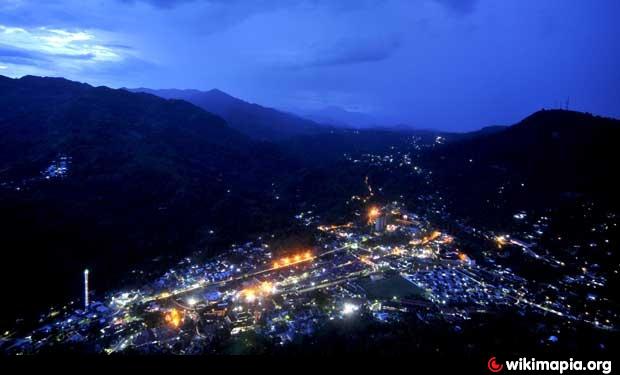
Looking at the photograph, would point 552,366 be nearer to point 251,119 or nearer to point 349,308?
point 349,308

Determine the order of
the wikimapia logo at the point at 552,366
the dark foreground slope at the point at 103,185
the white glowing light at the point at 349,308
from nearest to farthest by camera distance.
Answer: the wikimapia logo at the point at 552,366
the white glowing light at the point at 349,308
the dark foreground slope at the point at 103,185

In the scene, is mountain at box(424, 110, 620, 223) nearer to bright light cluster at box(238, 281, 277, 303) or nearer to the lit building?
the lit building

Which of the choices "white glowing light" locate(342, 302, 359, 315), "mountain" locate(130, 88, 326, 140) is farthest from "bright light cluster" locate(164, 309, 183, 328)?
"mountain" locate(130, 88, 326, 140)

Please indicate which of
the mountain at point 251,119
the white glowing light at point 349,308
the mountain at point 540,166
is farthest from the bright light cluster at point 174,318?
the mountain at point 251,119

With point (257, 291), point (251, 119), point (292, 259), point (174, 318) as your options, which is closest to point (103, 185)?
point (292, 259)

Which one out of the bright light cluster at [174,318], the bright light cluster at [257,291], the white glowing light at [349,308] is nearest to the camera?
the bright light cluster at [174,318]

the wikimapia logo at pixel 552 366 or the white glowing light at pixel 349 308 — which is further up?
the wikimapia logo at pixel 552 366

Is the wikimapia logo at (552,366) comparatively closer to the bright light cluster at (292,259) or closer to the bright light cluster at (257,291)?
the bright light cluster at (257,291)

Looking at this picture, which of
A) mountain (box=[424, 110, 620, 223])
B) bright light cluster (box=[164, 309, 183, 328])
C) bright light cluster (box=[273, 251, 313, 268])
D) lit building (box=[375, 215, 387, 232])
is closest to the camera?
bright light cluster (box=[164, 309, 183, 328])

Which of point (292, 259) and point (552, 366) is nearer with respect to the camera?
point (552, 366)
